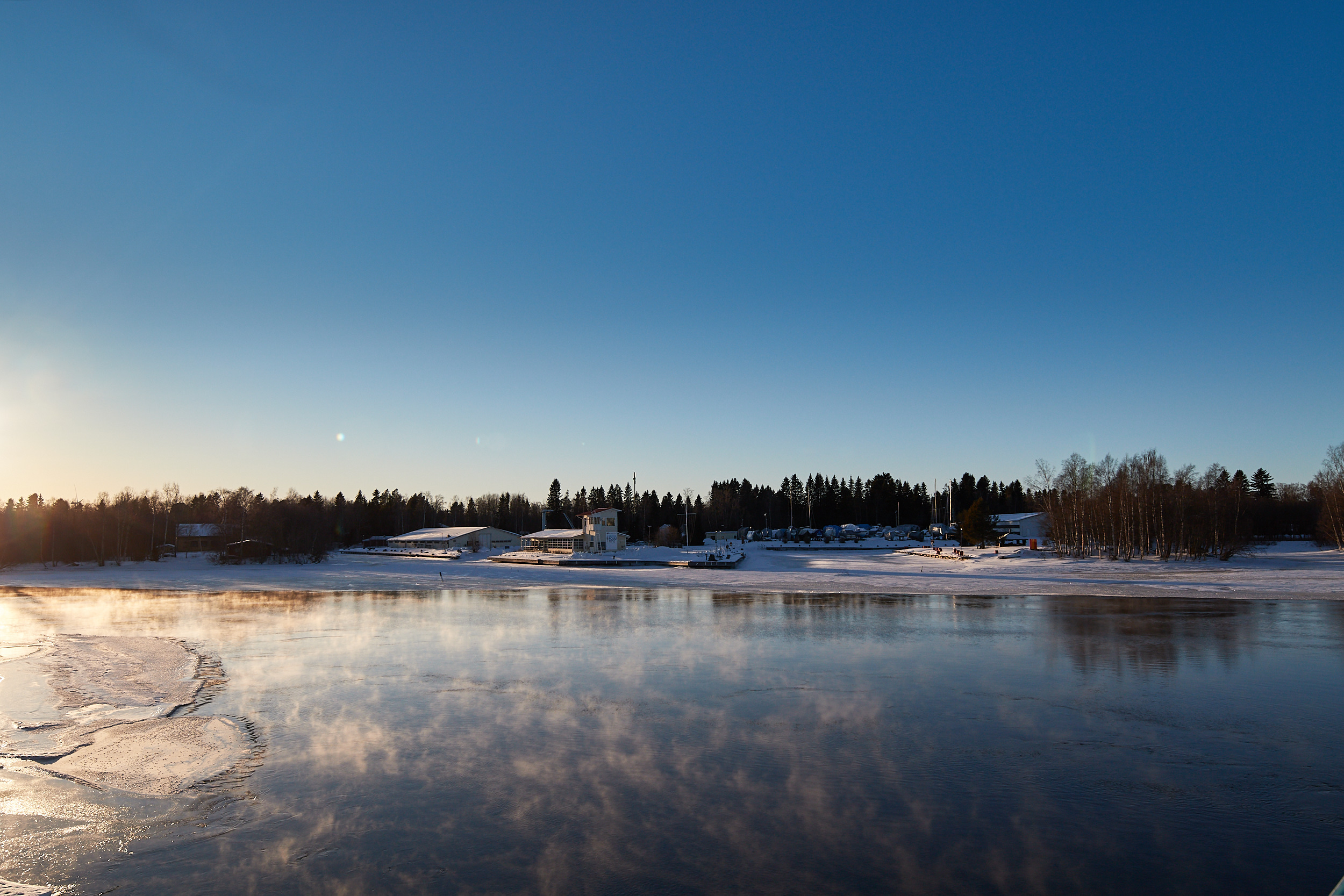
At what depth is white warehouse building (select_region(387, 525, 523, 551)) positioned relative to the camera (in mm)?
96938

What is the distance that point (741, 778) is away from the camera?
304 inches

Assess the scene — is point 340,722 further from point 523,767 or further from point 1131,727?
point 1131,727

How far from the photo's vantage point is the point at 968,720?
9930mm

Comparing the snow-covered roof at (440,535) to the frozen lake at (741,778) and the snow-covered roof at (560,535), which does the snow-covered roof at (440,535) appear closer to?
the snow-covered roof at (560,535)

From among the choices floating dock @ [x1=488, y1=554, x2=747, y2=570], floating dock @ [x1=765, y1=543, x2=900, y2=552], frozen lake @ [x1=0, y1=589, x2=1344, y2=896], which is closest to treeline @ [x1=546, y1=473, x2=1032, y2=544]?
floating dock @ [x1=765, y1=543, x2=900, y2=552]

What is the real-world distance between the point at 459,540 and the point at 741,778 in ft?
308

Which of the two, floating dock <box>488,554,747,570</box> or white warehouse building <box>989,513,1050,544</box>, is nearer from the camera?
floating dock <box>488,554,747,570</box>

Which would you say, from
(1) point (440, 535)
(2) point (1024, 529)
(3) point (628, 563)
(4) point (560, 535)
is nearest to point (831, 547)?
(2) point (1024, 529)

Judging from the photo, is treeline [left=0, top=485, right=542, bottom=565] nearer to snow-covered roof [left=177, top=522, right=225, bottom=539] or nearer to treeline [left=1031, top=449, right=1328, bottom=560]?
snow-covered roof [left=177, top=522, right=225, bottom=539]

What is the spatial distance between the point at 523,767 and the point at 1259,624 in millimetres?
20195

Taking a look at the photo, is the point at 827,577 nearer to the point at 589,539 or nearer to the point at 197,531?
the point at 589,539

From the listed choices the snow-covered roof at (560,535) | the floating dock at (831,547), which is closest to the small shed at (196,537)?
the snow-covered roof at (560,535)

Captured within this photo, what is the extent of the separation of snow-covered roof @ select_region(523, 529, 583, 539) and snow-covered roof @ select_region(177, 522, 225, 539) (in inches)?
1596

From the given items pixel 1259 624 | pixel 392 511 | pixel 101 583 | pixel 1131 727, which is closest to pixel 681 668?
pixel 1131 727
